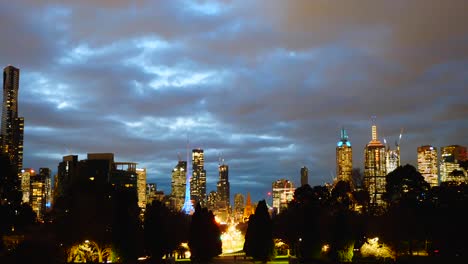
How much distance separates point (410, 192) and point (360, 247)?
23974 millimetres

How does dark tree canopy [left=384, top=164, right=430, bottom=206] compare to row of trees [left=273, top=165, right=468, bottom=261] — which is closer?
row of trees [left=273, top=165, right=468, bottom=261]

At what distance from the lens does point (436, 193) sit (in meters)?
89.5

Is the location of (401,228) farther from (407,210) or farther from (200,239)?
(200,239)

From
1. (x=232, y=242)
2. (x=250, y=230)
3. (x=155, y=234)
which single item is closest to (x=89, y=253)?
(x=155, y=234)

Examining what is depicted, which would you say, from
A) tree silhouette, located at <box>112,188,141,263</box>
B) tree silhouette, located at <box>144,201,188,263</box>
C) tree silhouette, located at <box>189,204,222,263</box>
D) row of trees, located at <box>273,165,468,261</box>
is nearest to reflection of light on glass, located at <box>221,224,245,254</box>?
row of trees, located at <box>273,165,468,261</box>

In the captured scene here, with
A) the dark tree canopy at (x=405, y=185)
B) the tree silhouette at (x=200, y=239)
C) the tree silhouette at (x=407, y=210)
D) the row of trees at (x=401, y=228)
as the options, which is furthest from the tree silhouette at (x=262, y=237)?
the dark tree canopy at (x=405, y=185)

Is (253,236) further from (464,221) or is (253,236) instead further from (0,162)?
(0,162)

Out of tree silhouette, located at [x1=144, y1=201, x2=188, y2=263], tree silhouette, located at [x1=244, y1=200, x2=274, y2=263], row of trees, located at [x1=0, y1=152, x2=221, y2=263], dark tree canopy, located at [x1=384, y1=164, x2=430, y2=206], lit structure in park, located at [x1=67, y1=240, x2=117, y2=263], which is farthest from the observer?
dark tree canopy, located at [x1=384, y1=164, x2=430, y2=206]

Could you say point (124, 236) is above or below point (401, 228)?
below

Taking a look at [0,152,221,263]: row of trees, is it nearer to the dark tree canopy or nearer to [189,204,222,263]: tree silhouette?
[189,204,222,263]: tree silhouette

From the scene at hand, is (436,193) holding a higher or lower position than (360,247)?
higher

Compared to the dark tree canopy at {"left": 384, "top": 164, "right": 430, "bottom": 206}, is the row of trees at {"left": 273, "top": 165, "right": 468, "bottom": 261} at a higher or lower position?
lower

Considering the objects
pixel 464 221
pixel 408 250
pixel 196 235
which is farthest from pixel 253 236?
pixel 464 221

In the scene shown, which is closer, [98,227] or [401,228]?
[98,227]
